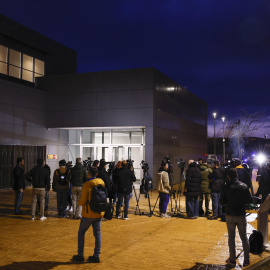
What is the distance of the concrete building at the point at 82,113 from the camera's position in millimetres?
17906

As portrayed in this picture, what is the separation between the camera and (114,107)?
18609 millimetres

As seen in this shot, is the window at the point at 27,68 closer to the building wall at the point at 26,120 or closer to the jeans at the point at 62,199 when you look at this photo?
the building wall at the point at 26,120

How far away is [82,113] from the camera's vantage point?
19.2m

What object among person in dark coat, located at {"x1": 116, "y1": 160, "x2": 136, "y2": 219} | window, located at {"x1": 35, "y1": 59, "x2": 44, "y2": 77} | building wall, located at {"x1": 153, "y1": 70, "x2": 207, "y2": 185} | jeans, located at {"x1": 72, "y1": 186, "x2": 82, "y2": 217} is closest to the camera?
person in dark coat, located at {"x1": 116, "y1": 160, "x2": 136, "y2": 219}

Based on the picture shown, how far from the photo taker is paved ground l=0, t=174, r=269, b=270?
19.3ft

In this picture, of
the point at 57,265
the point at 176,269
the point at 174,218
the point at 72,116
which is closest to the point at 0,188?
the point at 72,116

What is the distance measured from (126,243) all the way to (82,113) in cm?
1293

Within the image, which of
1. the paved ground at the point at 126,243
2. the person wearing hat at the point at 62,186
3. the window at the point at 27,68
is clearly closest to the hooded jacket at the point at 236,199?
the paved ground at the point at 126,243

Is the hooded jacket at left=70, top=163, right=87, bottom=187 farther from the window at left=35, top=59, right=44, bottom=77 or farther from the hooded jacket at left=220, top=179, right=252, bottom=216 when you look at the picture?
the window at left=35, top=59, right=44, bottom=77

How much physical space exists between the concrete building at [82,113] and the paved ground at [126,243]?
8441 millimetres

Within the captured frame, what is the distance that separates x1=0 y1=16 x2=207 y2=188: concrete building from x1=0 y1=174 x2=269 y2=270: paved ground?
8.44 meters

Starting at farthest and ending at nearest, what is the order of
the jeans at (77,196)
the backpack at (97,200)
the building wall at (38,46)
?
the building wall at (38,46), the jeans at (77,196), the backpack at (97,200)

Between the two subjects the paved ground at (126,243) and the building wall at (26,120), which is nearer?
the paved ground at (126,243)

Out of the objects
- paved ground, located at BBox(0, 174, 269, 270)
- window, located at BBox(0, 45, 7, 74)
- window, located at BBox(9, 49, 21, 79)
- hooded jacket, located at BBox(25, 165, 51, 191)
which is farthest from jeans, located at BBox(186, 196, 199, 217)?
window, located at BBox(9, 49, 21, 79)
